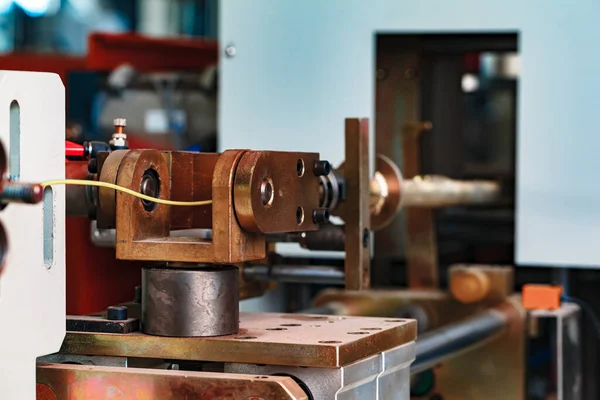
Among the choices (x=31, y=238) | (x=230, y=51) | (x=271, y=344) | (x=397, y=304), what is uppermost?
(x=230, y=51)

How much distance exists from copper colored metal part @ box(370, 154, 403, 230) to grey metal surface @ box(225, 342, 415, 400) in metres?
0.42

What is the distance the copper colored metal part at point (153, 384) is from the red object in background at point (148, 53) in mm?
1727

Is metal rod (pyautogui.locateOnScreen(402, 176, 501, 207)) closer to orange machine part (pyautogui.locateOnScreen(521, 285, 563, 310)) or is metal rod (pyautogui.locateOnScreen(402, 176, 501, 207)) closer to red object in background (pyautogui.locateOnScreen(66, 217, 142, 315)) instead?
orange machine part (pyautogui.locateOnScreen(521, 285, 563, 310))

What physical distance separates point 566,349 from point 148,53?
4.77 ft

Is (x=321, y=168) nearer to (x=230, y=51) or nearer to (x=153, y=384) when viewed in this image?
(x=153, y=384)

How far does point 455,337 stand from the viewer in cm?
183

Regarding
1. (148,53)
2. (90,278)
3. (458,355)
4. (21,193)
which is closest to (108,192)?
(21,193)

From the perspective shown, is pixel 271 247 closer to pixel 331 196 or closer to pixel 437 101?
pixel 331 196

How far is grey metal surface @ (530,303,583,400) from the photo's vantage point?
195 centimetres

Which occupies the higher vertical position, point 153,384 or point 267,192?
point 267,192

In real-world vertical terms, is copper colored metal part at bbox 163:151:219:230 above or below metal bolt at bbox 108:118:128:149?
below

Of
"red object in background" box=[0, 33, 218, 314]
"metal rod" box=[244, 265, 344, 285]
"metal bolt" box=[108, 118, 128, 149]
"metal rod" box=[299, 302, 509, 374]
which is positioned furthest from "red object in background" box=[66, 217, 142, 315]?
"metal bolt" box=[108, 118, 128, 149]

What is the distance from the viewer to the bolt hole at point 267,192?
1.17m

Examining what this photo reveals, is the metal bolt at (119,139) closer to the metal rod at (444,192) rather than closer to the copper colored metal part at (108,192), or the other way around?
the copper colored metal part at (108,192)
